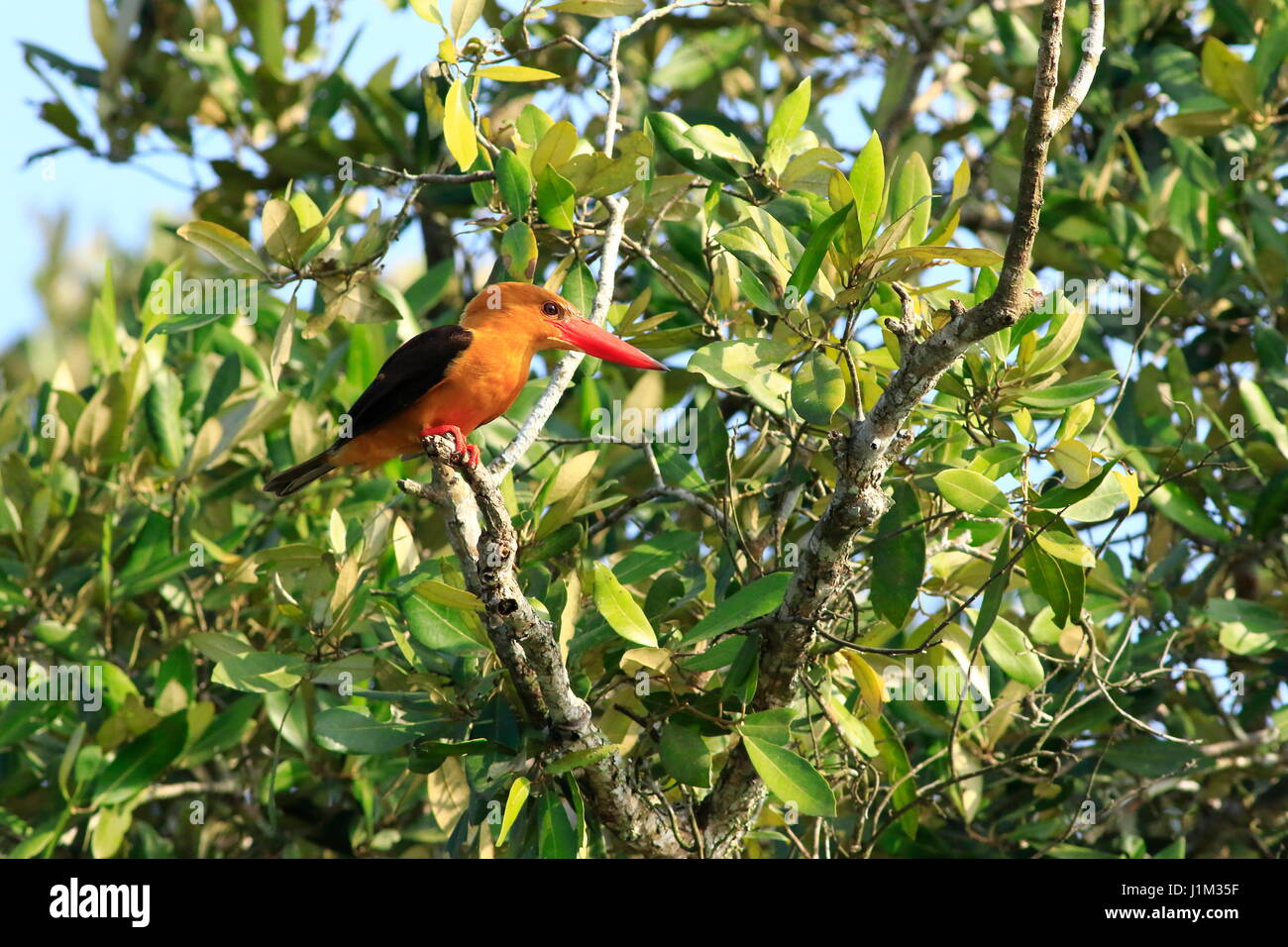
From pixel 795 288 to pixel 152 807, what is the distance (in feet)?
11.1

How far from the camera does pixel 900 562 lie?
2.83 metres

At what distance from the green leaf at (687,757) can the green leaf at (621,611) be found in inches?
10.8

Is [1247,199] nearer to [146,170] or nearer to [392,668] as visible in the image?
[392,668]

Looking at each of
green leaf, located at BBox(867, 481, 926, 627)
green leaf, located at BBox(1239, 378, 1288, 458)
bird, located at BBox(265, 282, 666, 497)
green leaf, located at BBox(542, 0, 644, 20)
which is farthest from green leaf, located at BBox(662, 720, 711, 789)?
green leaf, located at BBox(1239, 378, 1288, 458)

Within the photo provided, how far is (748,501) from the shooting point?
134 inches

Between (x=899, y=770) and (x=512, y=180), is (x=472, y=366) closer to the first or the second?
(x=512, y=180)

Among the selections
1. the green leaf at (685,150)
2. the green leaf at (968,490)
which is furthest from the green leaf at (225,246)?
the green leaf at (968,490)

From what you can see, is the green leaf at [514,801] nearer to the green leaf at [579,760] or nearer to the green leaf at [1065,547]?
the green leaf at [579,760]

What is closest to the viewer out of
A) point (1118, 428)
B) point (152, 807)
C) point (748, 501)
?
point (748, 501)

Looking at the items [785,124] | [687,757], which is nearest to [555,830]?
[687,757]

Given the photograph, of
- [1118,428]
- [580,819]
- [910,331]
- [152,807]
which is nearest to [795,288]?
[910,331]

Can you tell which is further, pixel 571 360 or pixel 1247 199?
pixel 1247 199

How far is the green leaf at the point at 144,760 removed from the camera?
3.79m
